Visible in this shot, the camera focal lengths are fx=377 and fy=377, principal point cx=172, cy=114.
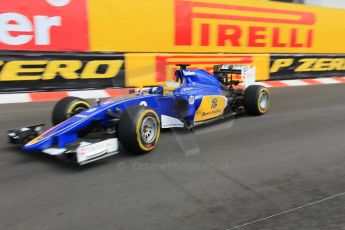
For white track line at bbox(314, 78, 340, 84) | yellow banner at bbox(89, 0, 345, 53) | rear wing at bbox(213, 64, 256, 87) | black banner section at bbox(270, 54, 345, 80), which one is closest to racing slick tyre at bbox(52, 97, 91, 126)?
rear wing at bbox(213, 64, 256, 87)

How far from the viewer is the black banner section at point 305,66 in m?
11.6

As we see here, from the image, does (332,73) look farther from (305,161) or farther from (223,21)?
(305,161)

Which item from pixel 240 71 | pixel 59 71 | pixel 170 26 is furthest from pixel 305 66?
pixel 59 71

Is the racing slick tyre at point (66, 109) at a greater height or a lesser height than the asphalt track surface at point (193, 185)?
greater

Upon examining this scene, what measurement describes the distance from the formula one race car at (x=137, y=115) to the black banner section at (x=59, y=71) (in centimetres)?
307

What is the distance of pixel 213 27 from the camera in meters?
10.4

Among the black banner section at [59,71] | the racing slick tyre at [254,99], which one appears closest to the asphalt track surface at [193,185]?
the racing slick tyre at [254,99]

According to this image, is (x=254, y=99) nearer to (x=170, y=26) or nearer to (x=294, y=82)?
(x=170, y=26)

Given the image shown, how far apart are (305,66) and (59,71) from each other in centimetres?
786

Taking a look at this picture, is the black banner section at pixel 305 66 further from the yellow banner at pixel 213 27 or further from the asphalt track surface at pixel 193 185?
the asphalt track surface at pixel 193 185

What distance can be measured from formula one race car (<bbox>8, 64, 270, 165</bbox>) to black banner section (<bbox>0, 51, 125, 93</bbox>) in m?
3.07

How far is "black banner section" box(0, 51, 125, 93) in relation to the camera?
306 inches

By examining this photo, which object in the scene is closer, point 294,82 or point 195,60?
point 195,60

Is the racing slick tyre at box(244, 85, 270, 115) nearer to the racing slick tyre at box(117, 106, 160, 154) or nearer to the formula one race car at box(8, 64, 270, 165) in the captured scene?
the formula one race car at box(8, 64, 270, 165)
